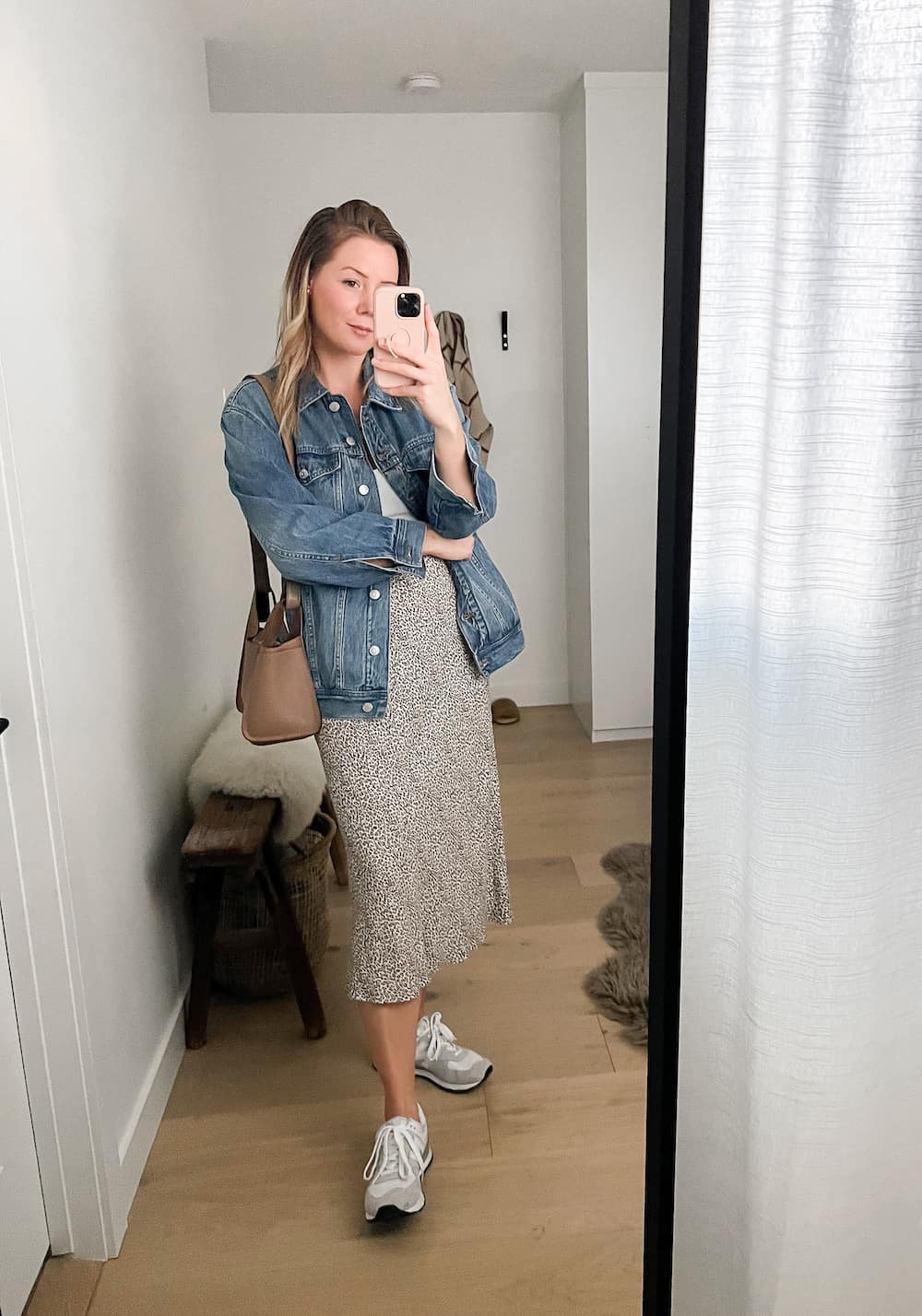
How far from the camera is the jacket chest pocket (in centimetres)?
157

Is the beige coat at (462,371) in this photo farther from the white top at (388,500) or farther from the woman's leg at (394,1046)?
the woman's leg at (394,1046)

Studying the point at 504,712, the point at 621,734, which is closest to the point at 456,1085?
the point at 621,734

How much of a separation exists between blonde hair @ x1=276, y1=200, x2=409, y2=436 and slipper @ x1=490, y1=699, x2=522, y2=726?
254 centimetres

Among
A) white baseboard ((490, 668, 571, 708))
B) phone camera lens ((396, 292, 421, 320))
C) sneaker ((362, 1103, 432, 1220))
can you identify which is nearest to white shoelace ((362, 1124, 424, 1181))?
sneaker ((362, 1103, 432, 1220))

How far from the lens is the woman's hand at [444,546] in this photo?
1.61m

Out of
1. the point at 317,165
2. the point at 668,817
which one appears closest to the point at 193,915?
the point at 668,817

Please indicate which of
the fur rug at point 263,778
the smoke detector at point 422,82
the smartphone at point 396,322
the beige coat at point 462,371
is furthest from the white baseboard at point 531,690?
the smartphone at point 396,322

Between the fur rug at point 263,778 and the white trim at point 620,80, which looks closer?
the fur rug at point 263,778

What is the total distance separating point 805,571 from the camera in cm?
76

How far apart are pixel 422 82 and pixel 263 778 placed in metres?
2.38

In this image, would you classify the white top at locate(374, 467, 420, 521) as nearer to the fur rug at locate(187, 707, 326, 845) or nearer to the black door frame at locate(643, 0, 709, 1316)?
the fur rug at locate(187, 707, 326, 845)

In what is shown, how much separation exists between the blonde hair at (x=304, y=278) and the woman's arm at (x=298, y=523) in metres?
0.05

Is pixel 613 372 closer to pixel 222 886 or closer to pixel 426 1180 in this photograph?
pixel 222 886

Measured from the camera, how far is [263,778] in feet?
7.00
